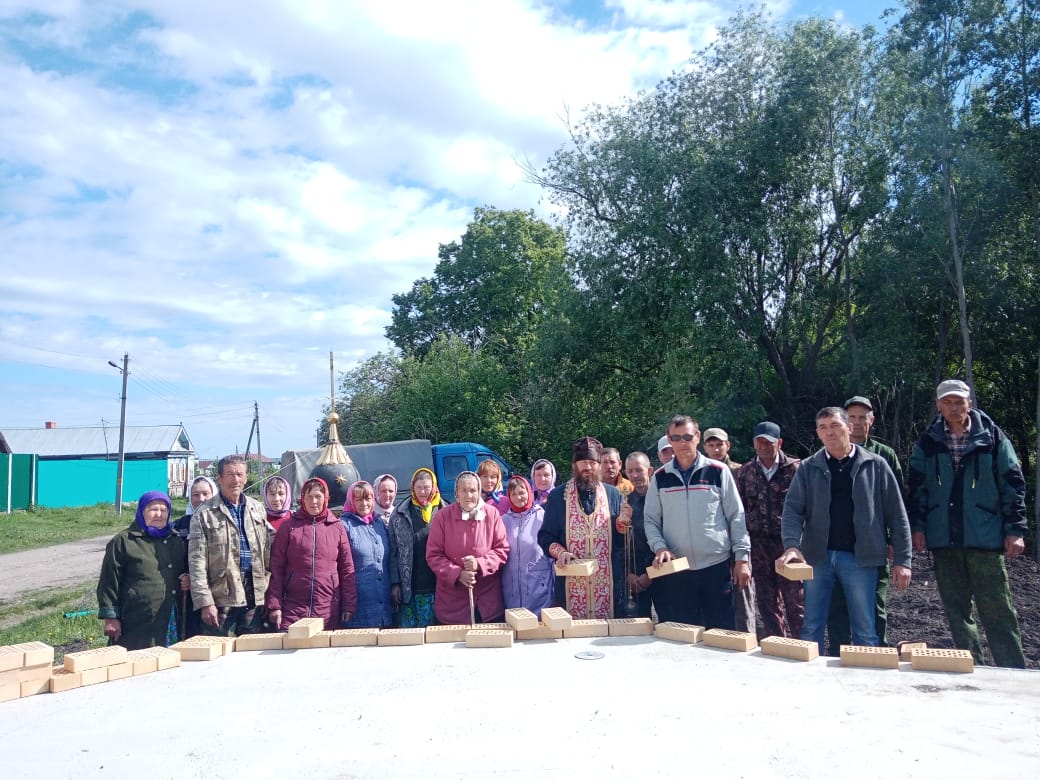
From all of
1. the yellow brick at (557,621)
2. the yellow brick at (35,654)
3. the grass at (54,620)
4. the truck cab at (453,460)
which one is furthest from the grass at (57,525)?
the yellow brick at (557,621)

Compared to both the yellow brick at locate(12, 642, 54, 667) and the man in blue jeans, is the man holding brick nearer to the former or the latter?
the yellow brick at locate(12, 642, 54, 667)

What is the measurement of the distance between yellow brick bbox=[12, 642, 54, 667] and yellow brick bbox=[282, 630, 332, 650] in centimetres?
103

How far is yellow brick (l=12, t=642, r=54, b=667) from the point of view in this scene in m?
3.24

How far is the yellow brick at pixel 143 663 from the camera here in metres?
3.51

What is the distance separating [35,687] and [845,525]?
13.2ft

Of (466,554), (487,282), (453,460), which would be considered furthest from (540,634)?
(487,282)

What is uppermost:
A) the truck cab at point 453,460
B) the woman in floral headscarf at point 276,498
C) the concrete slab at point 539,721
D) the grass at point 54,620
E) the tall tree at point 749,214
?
the tall tree at point 749,214

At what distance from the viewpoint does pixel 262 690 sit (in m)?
3.20

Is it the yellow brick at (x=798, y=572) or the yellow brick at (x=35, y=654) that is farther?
the yellow brick at (x=798, y=572)

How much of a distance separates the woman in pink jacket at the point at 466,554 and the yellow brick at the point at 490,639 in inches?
26.7

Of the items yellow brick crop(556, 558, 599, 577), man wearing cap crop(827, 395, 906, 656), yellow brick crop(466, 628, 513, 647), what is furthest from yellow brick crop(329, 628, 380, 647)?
man wearing cap crop(827, 395, 906, 656)

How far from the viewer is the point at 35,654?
10.7 feet

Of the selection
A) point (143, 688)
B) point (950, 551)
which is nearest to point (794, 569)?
point (950, 551)

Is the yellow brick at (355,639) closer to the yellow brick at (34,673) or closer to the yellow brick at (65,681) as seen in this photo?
the yellow brick at (65,681)
